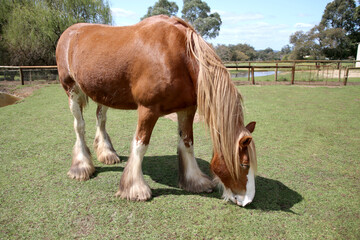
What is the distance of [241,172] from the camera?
2062mm

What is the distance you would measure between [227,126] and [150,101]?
2.53 ft

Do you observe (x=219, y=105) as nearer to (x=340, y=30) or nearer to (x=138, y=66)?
(x=138, y=66)

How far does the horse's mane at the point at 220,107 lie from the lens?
2.04 meters

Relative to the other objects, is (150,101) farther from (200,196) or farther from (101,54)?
(200,196)

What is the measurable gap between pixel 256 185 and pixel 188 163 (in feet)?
2.76

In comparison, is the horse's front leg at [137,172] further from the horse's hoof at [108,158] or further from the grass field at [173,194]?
the horse's hoof at [108,158]

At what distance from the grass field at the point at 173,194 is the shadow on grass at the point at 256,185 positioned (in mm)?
11

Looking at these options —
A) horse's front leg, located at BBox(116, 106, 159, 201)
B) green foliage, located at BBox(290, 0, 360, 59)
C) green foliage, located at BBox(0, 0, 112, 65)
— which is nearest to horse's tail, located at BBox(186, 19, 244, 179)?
horse's front leg, located at BBox(116, 106, 159, 201)

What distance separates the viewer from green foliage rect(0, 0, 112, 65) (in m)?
15.2

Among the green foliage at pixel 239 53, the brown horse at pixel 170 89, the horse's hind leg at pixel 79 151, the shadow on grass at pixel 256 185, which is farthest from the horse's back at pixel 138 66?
the green foliage at pixel 239 53

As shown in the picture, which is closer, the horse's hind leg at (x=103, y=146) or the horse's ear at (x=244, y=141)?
the horse's ear at (x=244, y=141)

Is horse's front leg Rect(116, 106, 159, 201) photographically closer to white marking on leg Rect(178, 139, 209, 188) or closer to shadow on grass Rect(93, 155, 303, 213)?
shadow on grass Rect(93, 155, 303, 213)

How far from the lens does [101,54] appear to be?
247 cm

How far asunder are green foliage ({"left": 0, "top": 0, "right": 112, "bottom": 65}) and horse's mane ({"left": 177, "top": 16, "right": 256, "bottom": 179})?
1655 cm
